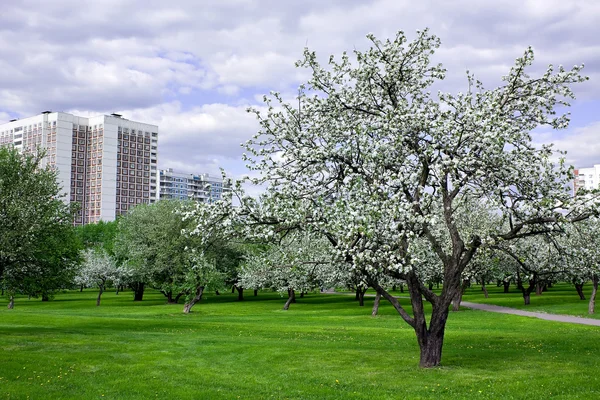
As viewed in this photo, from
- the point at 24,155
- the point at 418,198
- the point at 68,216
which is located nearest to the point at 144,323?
the point at 68,216

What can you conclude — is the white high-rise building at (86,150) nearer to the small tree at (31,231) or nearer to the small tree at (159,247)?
the small tree at (159,247)

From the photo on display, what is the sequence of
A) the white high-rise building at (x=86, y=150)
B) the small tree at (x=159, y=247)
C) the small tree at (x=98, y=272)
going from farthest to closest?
1. the white high-rise building at (x=86, y=150)
2. the small tree at (x=98, y=272)
3. the small tree at (x=159, y=247)

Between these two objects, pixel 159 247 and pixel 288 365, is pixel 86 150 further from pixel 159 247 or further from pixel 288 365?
pixel 288 365

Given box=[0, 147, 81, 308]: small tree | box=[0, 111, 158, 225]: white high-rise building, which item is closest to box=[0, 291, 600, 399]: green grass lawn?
box=[0, 147, 81, 308]: small tree

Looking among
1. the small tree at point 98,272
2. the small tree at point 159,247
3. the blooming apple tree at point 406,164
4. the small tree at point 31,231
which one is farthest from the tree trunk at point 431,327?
the small tree at point 98,272

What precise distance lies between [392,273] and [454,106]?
18.9ft

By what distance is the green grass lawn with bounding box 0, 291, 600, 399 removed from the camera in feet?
50.5

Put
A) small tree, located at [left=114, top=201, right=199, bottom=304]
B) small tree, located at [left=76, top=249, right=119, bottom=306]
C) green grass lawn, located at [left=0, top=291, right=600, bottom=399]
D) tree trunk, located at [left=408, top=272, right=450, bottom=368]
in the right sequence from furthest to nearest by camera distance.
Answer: small tree, located at [left=76, top=249, right=119, bottom=306], small tree, located at [left=114, top=201, right=199, bottom=304], tree trunk, located at [left=408, top=272, right=450, bottom=368], green grass lawn, located at [left=0, top=291, right=600, bottom=399]

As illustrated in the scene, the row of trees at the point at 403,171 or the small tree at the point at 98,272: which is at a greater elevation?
the row of trees at the point at 403,171

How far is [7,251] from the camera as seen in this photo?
26.4 meters

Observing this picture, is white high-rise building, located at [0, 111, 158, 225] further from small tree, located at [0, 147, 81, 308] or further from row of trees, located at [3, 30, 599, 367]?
row of trees, located at [3, 30, 599, 367]

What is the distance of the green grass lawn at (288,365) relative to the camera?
50.5ft

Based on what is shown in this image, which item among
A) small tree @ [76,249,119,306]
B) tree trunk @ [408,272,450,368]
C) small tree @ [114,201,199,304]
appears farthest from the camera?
small tree @ [76,249,119,306]

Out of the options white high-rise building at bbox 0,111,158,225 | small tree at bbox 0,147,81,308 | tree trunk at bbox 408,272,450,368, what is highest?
white high-rise building at bbox 0,111,158,225
